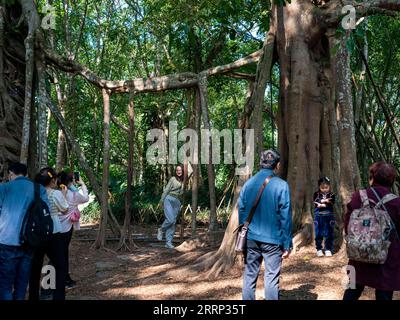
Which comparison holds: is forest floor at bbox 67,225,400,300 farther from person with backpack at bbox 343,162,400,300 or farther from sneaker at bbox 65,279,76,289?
person with backpack at bbox 343,162,400,300

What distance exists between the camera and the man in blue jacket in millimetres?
4016

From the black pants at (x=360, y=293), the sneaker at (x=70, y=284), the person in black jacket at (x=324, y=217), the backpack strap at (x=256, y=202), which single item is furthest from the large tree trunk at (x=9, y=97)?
the black pants at (x=360, y=293)

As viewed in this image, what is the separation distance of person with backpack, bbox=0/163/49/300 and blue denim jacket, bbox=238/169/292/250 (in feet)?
6.57

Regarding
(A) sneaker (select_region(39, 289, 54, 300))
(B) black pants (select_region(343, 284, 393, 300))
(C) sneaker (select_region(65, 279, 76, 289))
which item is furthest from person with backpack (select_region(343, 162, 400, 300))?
(C) sneaker (select_region(65, 279, 76, 289))

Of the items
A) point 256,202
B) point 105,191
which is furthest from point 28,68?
point 256,202

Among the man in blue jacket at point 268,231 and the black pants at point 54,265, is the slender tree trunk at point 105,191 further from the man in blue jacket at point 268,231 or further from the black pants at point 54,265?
the man in blue jacket at point 268,231

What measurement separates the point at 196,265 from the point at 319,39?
410cm

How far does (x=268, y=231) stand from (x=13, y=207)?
7.37ft

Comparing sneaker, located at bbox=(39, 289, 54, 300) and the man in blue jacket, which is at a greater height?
the man in blue jacket

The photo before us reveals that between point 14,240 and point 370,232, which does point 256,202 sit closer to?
point 370,232

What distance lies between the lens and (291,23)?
25.1ft

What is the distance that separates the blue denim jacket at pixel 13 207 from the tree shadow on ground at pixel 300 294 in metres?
2.70

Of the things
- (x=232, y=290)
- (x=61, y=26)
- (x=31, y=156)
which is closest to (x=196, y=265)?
(x=232, y=290)
